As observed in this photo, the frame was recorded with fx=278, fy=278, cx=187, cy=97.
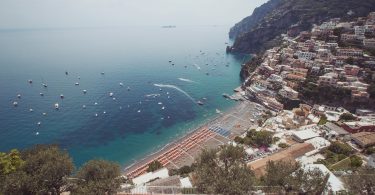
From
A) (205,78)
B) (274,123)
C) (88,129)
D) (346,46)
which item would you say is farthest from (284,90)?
(88,129)

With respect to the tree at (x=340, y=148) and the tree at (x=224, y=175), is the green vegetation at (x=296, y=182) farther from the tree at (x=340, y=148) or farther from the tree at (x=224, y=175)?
the tree at (x=340, y=148)

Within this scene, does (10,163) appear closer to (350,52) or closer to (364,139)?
(364,139)

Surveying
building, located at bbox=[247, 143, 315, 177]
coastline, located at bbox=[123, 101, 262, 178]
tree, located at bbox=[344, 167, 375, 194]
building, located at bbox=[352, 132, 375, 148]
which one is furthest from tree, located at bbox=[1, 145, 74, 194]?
building, located at bbox=[352, 132, 375, 148]

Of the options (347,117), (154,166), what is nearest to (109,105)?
(154,166)

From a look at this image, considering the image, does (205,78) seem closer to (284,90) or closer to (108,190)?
(284,90)

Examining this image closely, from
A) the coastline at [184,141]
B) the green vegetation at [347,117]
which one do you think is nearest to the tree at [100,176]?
the coastline at [184,141]

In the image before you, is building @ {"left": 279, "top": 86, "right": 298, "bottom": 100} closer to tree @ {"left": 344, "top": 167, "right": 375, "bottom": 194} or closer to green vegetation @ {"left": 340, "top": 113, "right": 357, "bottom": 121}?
green vegetation @ {"left": 340, "top": 113, "right": 357, "bottom": 121}
